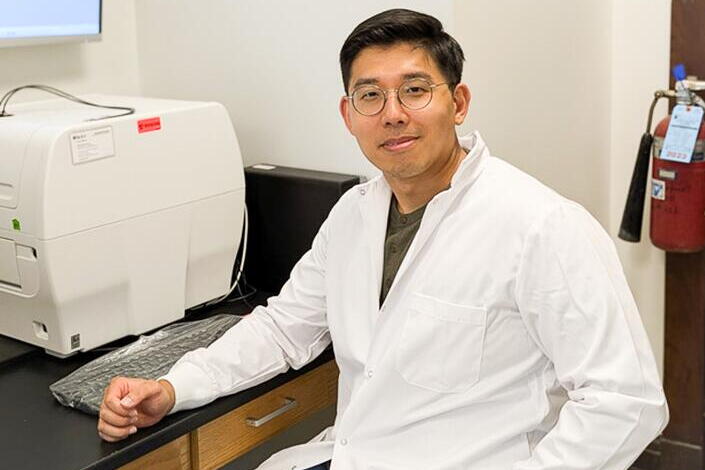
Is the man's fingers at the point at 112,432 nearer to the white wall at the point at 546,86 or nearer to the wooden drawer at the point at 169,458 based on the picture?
the wooden drawer at the point at 169,458

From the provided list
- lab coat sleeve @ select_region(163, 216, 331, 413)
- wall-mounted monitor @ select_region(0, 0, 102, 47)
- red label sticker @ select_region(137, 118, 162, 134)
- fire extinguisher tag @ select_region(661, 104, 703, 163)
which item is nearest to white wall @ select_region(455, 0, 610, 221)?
fire extinguisher tag @ select_region(661, 104, 703, 163)

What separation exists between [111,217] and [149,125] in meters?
0.20

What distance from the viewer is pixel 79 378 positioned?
1.68 metres

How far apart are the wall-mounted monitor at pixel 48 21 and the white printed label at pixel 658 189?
144 centimetres

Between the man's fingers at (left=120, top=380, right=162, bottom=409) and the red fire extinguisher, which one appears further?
the red fire extinguisher

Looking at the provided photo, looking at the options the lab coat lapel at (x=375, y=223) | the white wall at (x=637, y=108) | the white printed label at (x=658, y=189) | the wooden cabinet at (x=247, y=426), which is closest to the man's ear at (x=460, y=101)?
the lab coat lapel at (x=375, y=223)

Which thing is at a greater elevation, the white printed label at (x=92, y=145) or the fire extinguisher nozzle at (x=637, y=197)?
the white printed label at (x=92, y=145)

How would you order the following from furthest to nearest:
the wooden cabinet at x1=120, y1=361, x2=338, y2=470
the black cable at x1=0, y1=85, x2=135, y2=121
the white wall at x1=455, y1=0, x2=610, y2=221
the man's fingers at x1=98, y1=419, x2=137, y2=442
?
1. the white wall at x1=455, y1=0, x2=610, y2=221
2. the black cable at x1=0, y1=85, x2=135, y2=121
3. the wooden cabinet at x1=120, y1=361, x2=338, y2=470
4. the man's fingers at x1=98, y1=419, x2=137, y2=442

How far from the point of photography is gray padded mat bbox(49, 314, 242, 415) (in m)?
1.62

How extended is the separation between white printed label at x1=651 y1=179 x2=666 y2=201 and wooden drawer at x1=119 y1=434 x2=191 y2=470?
57.4 inches

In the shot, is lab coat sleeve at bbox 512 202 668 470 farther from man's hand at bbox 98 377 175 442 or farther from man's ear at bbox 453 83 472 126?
man's hand at bbox 98 377 175 442

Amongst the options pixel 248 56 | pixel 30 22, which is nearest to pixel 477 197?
pixel 248 56

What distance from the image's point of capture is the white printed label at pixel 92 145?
171 centimetres

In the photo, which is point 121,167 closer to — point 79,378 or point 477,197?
point 79,378
